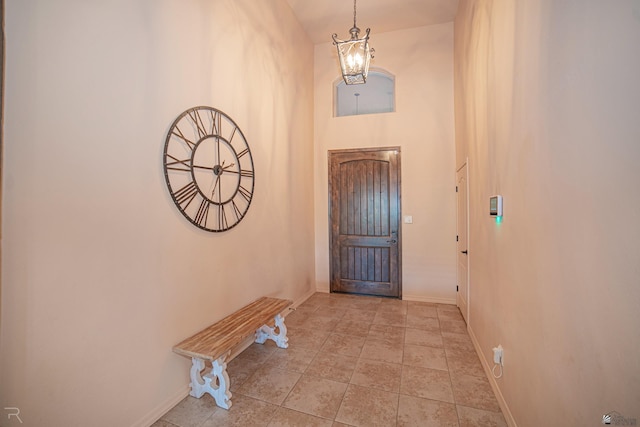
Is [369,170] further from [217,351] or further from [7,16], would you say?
[7,16]

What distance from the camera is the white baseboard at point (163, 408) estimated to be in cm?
175

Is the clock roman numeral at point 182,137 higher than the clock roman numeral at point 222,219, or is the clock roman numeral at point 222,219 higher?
the clock roman numeral at point 182,137

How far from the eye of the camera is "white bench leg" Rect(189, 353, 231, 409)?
1.95 meters

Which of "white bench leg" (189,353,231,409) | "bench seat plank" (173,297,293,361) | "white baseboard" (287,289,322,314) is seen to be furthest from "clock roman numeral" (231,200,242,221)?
"white baseboard" (287,289,322,314)

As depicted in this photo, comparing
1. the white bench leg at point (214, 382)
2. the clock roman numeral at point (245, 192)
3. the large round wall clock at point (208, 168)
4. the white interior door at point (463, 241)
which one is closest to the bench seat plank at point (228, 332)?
the white bench leg at point (214, 382)

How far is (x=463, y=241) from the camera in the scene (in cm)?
354

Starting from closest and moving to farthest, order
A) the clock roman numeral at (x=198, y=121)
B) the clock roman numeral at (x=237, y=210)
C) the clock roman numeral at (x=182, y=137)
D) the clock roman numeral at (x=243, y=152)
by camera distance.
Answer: the clock roman numeral at (x=182, y=137), the clock roman numeral at (x=198, y=121), the clock roman numeral at (x=237, y=210), the clock roman numeral at (x=243, y=152)

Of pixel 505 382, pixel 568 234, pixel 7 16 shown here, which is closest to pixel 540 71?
pixel 568 234

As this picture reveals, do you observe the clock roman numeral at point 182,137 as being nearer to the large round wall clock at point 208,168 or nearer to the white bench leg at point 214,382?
the large round wall clock at point 208,168

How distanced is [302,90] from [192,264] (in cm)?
325

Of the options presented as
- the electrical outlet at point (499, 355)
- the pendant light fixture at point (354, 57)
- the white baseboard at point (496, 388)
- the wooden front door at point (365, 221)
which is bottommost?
the white baseboard at point (496, 388)

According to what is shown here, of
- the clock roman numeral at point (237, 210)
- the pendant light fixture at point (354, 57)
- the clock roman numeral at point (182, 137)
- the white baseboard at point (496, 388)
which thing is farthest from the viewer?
the clock roman numeral at point (237, 210)

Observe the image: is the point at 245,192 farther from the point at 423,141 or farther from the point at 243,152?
the point at 423,141

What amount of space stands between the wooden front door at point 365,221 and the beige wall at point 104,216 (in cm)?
226
